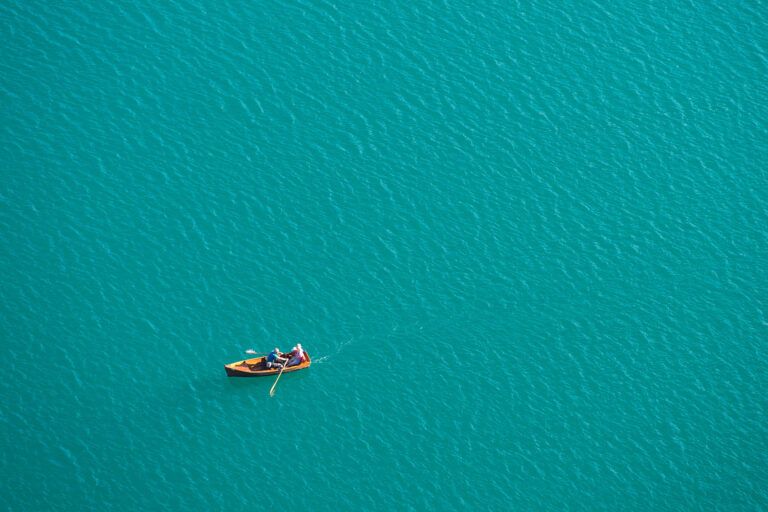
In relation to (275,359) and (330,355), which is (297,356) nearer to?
(275,359)

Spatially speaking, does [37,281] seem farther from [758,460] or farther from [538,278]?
[758,460]

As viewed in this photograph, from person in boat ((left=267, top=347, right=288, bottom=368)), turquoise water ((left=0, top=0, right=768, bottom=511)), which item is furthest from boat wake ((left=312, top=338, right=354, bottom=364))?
person in boat ((left=267, top=347, right=288, bottom=368))

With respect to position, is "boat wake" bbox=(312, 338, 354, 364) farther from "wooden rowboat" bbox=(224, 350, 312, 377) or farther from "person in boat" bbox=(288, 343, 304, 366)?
"person in boat" bbox=(288, 343, 304, 366)

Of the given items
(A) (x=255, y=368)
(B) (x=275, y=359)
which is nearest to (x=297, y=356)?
(B) (x=275, y=359)

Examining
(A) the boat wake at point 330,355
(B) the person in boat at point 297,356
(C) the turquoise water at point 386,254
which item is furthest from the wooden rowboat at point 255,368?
(C) the turquoise water at point 386,254

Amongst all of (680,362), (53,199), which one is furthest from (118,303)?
(680,362)

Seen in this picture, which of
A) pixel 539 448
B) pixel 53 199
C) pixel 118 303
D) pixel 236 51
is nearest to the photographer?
pixel 539 448
